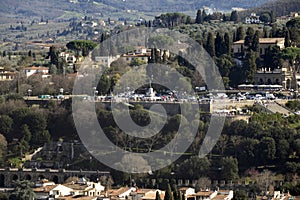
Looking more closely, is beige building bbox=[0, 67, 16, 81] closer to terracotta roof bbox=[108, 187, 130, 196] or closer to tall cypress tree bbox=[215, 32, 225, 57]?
tall cypress tree bbox=[215, 32, 225, 57]

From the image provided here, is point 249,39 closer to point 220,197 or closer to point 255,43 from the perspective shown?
point 255,43

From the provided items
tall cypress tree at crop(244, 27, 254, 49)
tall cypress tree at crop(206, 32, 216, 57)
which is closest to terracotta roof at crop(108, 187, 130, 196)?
tall cypress tree at crop(206, 32, 216, 57)

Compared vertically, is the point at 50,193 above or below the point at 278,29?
below

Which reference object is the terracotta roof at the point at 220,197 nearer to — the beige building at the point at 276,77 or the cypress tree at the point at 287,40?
the beige building at the point at 276,77

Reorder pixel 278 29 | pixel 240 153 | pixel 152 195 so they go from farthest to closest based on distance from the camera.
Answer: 1. pixel 278 29
2. pixel 240 153
3. pixel 152 195

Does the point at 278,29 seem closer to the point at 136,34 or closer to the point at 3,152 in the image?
the point at 136,34

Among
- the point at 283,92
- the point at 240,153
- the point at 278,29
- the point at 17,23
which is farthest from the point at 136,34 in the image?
the point at 17,23
